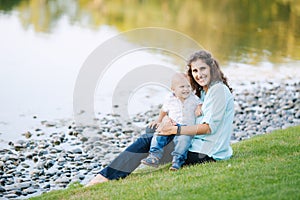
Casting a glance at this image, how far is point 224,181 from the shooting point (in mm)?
5590

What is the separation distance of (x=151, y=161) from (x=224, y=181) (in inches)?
45.5

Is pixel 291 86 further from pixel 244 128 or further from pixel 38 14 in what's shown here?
pixel 38 14

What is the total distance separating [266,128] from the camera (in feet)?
37.0

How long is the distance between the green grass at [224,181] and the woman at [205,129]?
17 centimetres

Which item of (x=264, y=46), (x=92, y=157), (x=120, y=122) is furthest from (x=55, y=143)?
(x=264, y=46)

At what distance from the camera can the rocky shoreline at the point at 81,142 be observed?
8.18 m

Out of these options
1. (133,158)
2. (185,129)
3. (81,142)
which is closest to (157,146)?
(133,158)

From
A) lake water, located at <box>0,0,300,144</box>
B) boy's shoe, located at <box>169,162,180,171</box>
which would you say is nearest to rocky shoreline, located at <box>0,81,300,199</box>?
lake water, located at <box>0,0,300,144</box>

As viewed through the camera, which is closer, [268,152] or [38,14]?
[268,152]

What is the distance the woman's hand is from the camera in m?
6.41

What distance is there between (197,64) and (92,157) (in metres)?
3.62

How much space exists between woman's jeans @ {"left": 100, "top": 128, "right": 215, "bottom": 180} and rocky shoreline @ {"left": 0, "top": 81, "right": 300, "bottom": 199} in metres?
1.65

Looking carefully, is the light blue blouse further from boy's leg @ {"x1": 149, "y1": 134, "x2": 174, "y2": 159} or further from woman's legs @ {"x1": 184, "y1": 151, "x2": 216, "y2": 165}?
boy's leg @ {"x1": 149, "y1": 134, "x2": 174, "y2": 159}

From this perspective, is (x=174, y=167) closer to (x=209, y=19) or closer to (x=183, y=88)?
(x=183, y=88)
